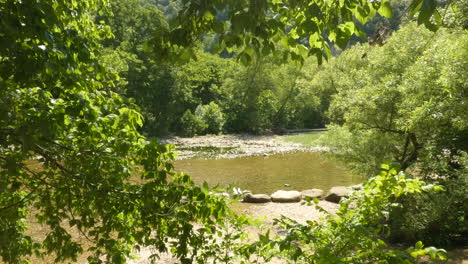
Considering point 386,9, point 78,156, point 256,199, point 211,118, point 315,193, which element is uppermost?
point 386,9

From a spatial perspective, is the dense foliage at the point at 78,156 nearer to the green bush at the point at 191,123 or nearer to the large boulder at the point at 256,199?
the large boulder at the point at 256,199

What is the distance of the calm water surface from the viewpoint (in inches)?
561

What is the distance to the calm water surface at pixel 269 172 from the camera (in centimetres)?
1425

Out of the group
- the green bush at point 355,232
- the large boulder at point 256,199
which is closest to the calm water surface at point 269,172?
the large boulder at point 256,199

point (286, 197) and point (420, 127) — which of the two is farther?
point (286, 197)

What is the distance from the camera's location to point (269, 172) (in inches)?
663

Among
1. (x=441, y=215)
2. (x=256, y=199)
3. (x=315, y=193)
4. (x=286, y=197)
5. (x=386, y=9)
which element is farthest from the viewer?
(x=315, y=193)

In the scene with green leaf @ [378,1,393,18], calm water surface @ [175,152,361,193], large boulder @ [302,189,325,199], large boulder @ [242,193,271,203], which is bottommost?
calm water surface @ [175,152,361,193]

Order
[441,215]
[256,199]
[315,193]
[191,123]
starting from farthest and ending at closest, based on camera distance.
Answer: [191,123] → [315,193] → [256,199] → [441,215]

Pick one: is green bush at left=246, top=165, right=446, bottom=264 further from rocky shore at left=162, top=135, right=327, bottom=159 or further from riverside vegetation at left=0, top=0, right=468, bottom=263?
rocky shore at left=162, top=135, right=327, bottom=159

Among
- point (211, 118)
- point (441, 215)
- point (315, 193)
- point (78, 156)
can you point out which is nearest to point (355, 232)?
point (78, 156)

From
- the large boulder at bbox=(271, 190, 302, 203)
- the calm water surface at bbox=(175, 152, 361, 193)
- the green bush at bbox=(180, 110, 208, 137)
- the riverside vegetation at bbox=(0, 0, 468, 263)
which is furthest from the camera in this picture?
the green bush at bbox=(180, 110, 208, 137)

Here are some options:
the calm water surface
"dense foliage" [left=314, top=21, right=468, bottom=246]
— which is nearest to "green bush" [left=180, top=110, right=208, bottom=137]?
the calm water surface

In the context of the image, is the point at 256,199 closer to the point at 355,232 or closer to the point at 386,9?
the point at 355,232
